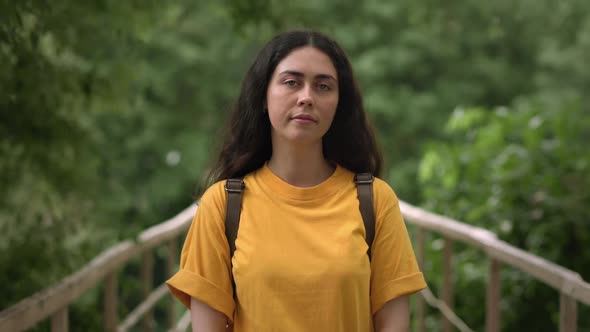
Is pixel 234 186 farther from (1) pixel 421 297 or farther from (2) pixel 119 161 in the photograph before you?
(2) pixel 119 161

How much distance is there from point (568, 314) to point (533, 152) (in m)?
2.61

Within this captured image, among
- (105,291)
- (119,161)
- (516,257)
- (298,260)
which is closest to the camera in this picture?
(298,260)

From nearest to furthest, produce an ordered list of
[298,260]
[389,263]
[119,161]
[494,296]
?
1. [298,260]
2. [389,263]
3. [494,296]
4. [119,161]

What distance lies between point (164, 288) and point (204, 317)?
280cm

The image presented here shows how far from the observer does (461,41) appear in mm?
17062

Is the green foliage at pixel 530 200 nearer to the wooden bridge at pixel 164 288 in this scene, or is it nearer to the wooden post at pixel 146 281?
the wooden bridge at pixel 164 288

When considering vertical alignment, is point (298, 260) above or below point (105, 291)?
above

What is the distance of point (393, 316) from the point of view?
2023 millimetres

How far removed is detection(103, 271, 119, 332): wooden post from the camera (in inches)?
141

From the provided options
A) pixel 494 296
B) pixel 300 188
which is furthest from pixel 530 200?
pixel 300 188

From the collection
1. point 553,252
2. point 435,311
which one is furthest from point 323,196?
point 435,311

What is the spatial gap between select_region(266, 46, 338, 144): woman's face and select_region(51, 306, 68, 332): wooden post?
3.83ft

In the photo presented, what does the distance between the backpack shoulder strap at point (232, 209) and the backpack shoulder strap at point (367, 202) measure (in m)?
0.30

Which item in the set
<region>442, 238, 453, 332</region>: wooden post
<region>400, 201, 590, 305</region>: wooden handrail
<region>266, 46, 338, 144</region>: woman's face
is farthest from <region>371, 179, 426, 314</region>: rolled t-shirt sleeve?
<region>442, 238, 453, 332</region>: wooden post
